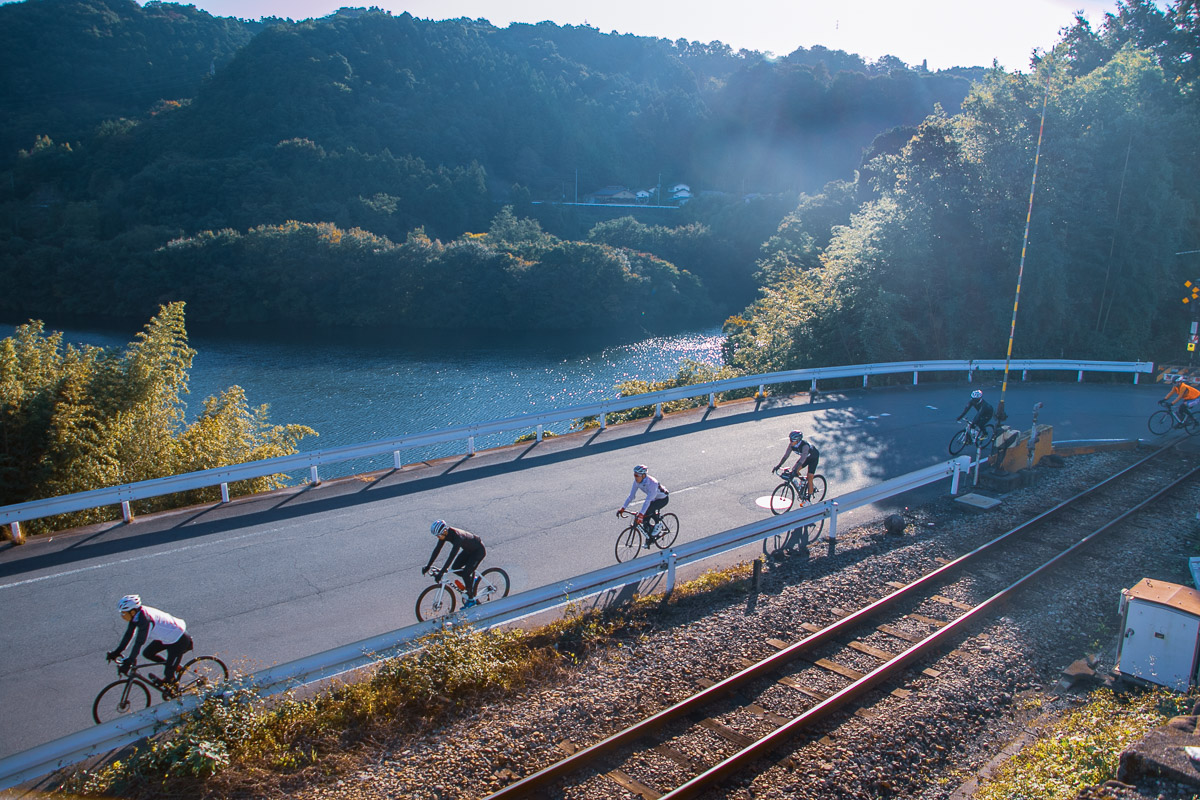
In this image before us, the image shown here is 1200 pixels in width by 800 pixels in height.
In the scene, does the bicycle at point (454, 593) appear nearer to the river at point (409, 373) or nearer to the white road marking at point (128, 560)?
the white road marking at point (128, 560)

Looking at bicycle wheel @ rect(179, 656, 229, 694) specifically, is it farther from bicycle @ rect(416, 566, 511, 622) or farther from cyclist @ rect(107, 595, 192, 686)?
bicycle @ rect(416, 566, 511, 622)

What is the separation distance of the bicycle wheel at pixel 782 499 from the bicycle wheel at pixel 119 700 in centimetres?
1017

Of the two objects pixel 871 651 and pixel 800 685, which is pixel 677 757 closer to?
pixel 800 685

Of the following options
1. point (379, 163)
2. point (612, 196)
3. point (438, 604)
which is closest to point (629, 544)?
point (438, 604)

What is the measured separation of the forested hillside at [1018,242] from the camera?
89.0 feet

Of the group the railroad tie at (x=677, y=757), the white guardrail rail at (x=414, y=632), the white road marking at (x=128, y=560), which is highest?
the white guardrail rail at (x=414, y=632)

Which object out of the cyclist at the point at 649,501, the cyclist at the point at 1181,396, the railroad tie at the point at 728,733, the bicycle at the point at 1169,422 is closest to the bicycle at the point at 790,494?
the cyclist at the point at 649,501

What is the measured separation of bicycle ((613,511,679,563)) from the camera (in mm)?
11352

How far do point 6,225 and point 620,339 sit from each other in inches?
2425

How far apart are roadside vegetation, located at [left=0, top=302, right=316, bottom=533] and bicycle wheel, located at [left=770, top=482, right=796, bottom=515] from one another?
1132cm

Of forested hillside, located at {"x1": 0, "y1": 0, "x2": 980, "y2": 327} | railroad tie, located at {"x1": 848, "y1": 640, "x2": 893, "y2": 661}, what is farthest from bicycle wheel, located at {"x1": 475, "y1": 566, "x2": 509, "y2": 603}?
forested hillside, located at {"x1": 0, "y1": 0, "x2": 980, "y2": 327}

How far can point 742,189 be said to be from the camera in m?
122

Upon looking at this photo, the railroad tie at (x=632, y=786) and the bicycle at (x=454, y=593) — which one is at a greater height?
the bicycle at (x=454, y=593)

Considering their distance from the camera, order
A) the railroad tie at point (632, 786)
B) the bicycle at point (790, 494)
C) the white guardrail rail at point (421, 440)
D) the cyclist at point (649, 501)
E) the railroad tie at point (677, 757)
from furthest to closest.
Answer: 1. the bicycle at point (790, 494)
2. the white guardrail rail at point (421, 440)
3. the cyclist at point (649, 501)
4. the railroad tie at point (677, 757)
5. the railroad tie at point (632, 786)
